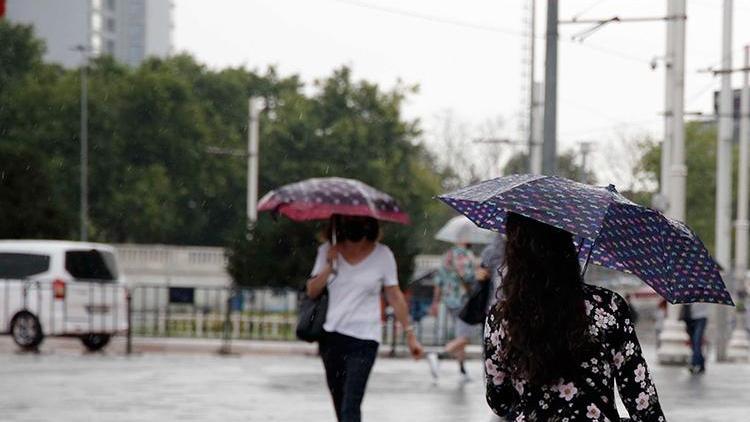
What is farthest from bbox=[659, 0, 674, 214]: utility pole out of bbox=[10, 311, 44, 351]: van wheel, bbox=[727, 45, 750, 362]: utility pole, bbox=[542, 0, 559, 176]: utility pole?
bbox=[10, 311, 44, 351]: van wheel

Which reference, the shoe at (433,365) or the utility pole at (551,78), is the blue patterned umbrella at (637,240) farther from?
the utility pole at (551,78)

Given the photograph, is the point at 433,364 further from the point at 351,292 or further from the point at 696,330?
the point at 351,292

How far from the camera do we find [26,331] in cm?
2536

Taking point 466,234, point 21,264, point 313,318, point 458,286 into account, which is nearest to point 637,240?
point 313,318

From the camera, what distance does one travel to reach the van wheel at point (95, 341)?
85.6ft

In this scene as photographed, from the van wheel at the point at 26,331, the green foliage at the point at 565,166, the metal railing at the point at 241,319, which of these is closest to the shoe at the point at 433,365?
the van wheel at the point at 26,331

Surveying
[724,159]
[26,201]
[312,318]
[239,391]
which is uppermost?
[724,159]

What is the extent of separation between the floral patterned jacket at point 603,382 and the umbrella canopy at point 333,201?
18.1ft

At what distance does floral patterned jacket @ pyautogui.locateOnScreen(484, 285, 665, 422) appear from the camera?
457 cm

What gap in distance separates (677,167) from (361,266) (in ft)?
58.0

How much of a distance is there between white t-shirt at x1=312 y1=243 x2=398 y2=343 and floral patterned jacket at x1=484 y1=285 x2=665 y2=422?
4.51m

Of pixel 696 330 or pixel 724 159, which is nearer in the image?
pixel 696 330

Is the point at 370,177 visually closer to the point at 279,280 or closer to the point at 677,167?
the point at 279,280

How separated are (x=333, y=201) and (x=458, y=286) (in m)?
9.39
